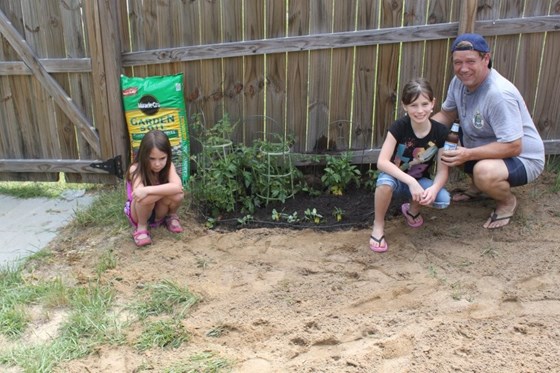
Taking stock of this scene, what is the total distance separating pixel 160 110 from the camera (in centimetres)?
422

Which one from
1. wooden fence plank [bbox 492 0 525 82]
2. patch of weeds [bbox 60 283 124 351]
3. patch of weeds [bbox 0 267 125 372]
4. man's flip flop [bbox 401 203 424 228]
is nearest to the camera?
patch of weeds [bbox 0 267 125 372]

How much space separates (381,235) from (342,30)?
1698 mm

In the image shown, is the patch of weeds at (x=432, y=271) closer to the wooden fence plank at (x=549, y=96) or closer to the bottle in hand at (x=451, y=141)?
the bottle in hand at (x=451, y=141)

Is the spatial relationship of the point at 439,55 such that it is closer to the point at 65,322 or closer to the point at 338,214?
the point at 338,214

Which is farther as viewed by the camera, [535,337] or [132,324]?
[132,324]

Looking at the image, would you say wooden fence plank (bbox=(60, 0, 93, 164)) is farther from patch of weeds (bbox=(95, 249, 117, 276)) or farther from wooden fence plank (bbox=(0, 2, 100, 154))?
patch of weeds (bbox=(95, 249, 117, 276))

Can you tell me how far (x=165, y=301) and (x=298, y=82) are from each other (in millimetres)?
2176

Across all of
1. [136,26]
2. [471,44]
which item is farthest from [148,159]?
[471,44]

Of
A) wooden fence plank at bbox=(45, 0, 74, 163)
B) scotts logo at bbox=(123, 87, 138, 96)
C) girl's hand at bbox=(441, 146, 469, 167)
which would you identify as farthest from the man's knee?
wooden fence plank at bbox=(45, 0, 74, 163)

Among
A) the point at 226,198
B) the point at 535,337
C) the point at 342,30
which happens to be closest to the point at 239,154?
the point at 226,198

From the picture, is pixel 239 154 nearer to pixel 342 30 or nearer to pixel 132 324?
pixel 342 30

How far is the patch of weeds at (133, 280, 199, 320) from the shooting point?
9.14ft

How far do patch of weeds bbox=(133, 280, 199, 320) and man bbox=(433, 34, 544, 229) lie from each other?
1.83m

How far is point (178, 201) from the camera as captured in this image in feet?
11.8
